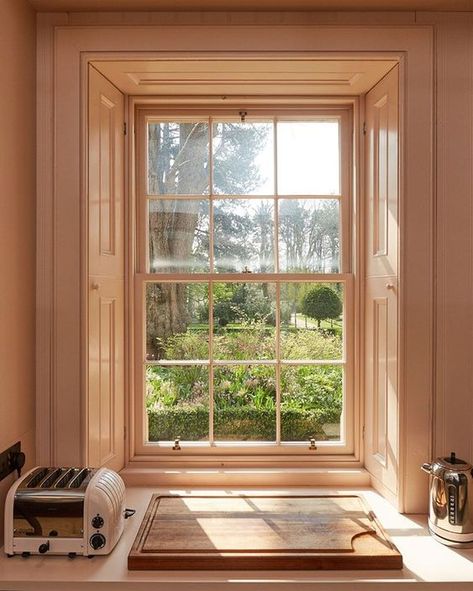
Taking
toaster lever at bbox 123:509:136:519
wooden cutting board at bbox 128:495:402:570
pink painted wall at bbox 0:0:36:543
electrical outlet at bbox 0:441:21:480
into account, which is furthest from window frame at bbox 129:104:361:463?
electrical outlet at bbox 0:441:21:480

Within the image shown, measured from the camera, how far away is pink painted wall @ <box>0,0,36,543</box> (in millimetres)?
1853

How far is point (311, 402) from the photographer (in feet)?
8.24

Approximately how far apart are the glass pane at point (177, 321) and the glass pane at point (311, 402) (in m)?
0.43

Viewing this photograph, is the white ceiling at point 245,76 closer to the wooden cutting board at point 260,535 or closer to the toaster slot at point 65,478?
the toaster slot at point 65,478

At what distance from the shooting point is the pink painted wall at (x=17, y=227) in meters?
1.85

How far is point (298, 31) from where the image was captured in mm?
2059

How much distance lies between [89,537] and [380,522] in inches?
40.9

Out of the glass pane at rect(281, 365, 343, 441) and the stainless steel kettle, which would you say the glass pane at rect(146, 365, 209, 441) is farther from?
the stainless steel kettle

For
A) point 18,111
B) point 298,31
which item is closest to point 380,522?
point 298,31

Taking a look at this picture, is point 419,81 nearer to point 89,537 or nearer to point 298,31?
point 298,31

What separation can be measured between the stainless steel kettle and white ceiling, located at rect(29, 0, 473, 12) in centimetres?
171

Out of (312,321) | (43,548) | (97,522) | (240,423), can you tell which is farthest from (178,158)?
(43,548)

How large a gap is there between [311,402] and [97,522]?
44.7 inches

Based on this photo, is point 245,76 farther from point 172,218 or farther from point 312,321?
point 312,321
